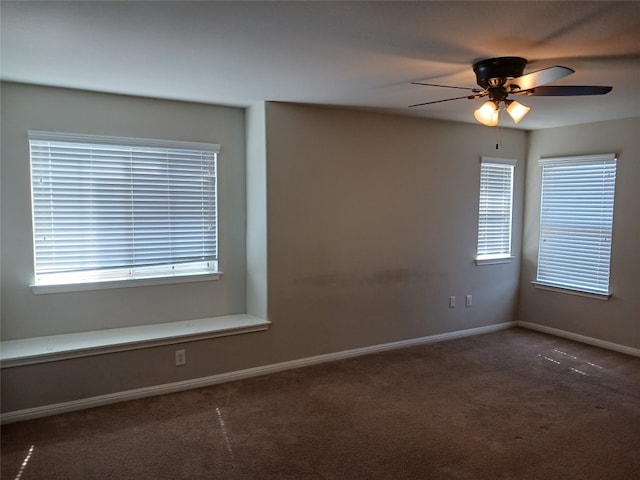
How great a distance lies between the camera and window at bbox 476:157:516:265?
17.1 ft

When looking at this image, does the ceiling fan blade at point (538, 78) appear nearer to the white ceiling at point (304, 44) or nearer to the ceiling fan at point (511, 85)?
the ceiling fan at point (511, 85)

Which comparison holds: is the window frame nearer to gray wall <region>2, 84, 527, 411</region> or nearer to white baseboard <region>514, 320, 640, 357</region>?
white baseboard <region>514, 320, 640, 357</region>

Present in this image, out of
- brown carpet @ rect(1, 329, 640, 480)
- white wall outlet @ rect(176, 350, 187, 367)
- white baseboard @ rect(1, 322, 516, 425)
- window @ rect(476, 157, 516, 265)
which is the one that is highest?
window @ rect(476, 157, 516, 265)

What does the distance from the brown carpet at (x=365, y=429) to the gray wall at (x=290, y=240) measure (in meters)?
0.31

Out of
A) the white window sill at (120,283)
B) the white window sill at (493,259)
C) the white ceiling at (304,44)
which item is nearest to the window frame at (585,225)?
the white window sill at (493,259)

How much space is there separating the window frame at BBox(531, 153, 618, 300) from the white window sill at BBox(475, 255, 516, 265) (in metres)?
0.33

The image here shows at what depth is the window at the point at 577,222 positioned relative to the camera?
187 inches

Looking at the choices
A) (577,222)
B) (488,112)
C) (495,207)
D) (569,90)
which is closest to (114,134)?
(488,112)

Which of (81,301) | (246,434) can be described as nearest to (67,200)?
(81,301)

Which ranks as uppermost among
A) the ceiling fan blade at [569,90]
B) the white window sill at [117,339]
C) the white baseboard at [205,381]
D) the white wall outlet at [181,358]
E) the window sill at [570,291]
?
the ceiling fan blade at [569,90]

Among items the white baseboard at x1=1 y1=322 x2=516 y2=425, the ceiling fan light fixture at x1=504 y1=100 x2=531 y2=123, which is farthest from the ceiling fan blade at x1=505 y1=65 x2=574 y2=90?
the white baseboard at x1=1 y1=322 x2=516 y2=425

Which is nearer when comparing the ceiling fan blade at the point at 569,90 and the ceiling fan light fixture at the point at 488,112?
the ceiling fan blade at the point at 569,90

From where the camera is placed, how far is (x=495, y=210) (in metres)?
5.33

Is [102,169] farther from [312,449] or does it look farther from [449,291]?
[449,291]
